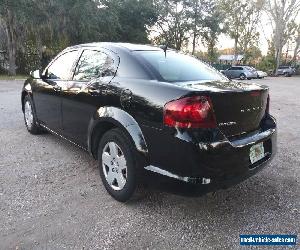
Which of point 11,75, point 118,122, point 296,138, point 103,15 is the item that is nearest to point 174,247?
point 118,122

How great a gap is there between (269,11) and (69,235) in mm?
43325

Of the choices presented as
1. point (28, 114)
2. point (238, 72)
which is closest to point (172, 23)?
point (238, 72)

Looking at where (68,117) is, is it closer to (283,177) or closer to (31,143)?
(31,143)

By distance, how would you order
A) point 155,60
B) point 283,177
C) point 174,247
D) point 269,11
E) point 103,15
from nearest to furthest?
point 174,247 → point 155,60 → point 283,177 → point 103,15 → point 269,11

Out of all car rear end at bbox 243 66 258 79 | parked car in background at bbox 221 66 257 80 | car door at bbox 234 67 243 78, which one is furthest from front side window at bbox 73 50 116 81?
car door at bbox 234 67 243 78

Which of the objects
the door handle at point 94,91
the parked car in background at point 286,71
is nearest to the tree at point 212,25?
the parked car in background at point 286,71

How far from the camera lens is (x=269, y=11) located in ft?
134

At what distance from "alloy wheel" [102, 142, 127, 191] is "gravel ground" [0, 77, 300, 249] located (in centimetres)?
20

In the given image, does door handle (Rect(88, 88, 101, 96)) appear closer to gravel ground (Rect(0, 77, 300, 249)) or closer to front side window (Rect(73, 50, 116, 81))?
front side window (Rect(73, 50, 116, 81))

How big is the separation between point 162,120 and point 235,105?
2.23 ft

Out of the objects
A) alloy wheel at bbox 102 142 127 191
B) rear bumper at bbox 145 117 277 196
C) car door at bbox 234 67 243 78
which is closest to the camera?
rear bumper at bbox 145 117 277 196

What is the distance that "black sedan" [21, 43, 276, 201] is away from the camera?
2785mm

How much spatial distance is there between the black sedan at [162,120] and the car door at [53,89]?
0.18m

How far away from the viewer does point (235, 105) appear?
9.84ft
